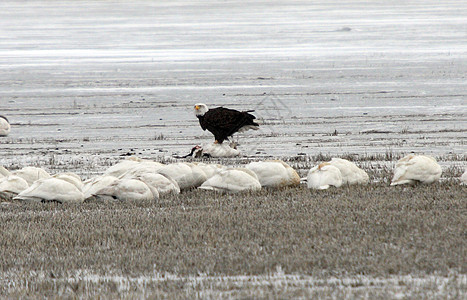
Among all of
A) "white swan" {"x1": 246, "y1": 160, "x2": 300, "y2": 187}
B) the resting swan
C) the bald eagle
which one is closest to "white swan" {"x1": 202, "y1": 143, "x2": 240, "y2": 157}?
the resting swan

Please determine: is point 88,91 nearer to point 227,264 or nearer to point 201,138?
point 201,138

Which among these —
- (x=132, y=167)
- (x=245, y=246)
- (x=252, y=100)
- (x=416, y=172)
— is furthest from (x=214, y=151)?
(x=252, y=100)

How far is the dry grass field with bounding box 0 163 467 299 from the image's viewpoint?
579 cm

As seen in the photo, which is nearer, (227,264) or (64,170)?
(227,264)

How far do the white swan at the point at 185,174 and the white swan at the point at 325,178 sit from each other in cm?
144

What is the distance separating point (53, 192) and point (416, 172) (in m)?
4.45

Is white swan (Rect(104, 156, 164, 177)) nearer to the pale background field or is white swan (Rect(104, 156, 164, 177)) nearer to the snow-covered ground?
the pale background field

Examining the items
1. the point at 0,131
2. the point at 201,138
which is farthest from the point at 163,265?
the point at 0,131

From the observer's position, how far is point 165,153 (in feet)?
47.0

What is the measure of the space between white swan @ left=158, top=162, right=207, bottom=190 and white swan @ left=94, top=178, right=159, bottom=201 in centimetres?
67

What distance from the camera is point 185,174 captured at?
1002cm

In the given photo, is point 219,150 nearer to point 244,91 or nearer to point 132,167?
point 132,167

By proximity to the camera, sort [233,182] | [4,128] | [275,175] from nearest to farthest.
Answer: [233,182], [275,175], [4,128]

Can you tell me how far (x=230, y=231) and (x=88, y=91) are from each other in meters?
21.0
